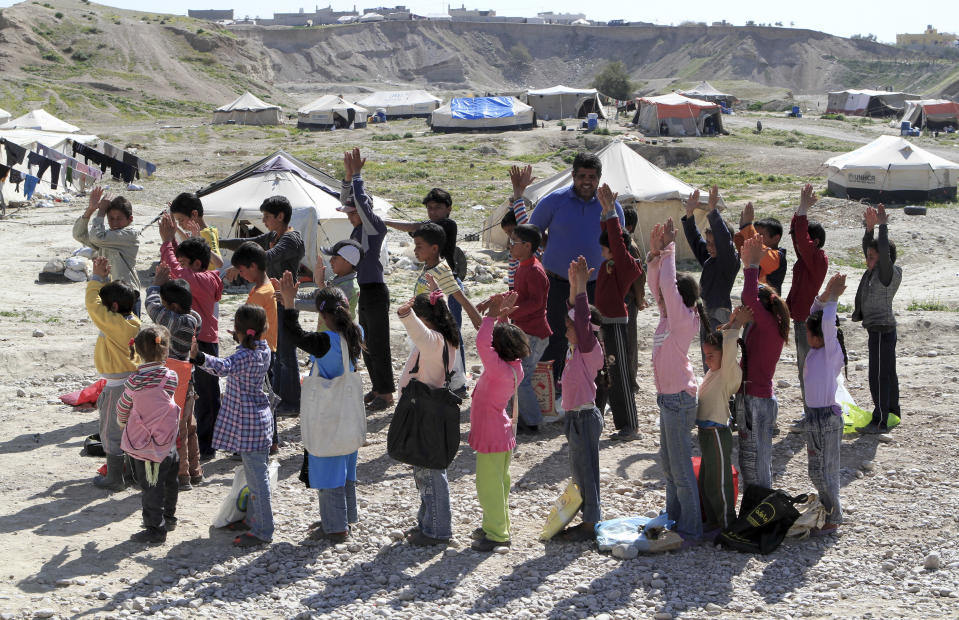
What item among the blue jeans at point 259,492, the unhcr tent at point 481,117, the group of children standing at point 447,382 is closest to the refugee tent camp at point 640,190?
the group of children standing at point 447,382

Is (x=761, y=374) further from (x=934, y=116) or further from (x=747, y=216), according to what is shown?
(x=934, y=116)

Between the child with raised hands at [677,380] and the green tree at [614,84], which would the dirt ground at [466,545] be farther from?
the green tree at [614,84]

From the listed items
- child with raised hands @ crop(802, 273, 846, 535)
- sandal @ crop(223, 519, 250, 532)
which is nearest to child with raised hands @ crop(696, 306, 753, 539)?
child with raised hands @ crop(802, 273, 846, 535)

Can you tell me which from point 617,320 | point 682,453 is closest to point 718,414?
point 682,453

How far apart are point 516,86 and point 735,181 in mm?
87505

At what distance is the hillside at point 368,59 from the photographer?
195 feet

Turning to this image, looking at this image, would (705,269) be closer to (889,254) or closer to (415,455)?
(889,254)

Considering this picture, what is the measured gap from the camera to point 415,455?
4.99 meters

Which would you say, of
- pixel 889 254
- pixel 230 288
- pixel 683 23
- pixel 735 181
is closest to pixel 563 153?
pixel 735 181

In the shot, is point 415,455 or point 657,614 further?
point 415,455

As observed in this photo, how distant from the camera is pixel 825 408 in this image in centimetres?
545

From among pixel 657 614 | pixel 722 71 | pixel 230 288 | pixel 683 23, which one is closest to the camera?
pixel 657 614

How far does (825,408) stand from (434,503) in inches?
92.6

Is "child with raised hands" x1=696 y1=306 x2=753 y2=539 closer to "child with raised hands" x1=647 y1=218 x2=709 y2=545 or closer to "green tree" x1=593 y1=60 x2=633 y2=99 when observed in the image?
"child with raised hands" x1=647 y1=218 x2=709 y2=545
